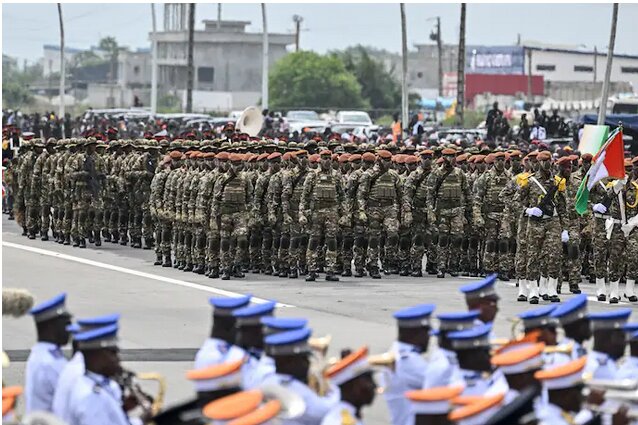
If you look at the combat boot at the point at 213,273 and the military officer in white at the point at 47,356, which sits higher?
the military officer in white at the point at 47,356

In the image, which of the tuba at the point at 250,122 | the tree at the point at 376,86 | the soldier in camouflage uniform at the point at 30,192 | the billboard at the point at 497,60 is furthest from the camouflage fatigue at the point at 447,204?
the billboard at the point at 497,60

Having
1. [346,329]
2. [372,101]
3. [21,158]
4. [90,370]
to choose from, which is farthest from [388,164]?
[372,101]

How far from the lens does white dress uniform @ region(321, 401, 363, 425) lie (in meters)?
8.50

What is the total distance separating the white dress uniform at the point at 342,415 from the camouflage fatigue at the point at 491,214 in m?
15.8

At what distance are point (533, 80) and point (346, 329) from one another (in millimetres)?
97487

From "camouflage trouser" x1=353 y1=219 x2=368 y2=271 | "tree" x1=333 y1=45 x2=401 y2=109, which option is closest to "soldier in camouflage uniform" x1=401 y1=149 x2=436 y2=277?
"camouflage trouser" x1=353 y1=219 x2=368 y2=271

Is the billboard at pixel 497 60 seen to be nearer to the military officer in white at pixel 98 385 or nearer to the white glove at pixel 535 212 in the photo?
the white glove at pixel 535 212

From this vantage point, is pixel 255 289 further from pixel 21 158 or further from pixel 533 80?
pixel 533 80

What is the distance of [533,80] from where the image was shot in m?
115

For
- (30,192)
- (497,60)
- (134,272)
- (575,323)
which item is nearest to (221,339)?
(575,323)

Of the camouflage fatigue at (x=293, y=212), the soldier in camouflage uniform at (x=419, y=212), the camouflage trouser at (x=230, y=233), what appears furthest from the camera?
the soldier in camouflage uniform at (x=419, y=212)

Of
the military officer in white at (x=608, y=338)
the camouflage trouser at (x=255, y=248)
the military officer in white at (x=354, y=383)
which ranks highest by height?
the military officer in white at (x=608, y=338)

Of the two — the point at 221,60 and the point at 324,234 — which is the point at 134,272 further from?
the point at 221,60

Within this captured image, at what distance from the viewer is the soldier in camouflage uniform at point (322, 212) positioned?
24.5m
